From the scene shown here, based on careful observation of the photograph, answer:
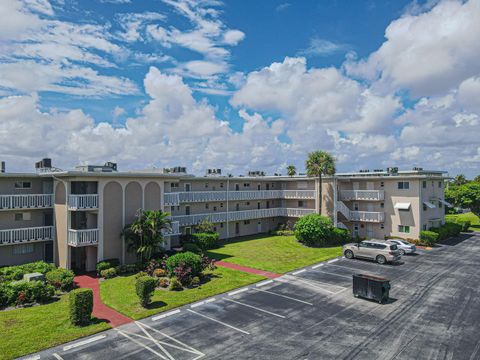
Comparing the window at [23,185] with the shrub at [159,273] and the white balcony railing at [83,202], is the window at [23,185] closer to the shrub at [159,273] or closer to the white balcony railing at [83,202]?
the white balcony railing at [83,202]

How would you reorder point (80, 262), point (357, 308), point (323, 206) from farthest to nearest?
point (323, 206) → point (80, 262) → point (357, 308)

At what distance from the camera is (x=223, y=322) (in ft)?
56.1

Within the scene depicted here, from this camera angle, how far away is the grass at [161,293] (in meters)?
18.7

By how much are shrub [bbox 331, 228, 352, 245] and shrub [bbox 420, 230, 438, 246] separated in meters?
8.20

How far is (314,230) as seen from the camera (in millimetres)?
36500

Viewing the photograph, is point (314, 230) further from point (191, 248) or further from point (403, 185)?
point (191, 248)

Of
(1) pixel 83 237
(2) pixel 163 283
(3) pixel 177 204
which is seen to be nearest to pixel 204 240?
(3) pixel 177 204

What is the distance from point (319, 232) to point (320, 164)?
8.76 m

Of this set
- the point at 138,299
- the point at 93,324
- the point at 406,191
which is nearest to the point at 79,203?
the point at 138,299

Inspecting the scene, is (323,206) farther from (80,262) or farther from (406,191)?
(80,262)

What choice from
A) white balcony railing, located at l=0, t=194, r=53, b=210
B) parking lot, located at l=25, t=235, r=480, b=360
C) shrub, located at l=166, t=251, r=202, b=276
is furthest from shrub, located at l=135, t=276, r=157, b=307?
white balcony railing, located at l=0, t=194, r=53, b=210

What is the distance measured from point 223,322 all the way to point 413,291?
13.6 metres

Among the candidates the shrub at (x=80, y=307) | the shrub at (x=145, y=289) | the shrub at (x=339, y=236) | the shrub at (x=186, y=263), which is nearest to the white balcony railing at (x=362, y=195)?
the shrub at (x=339, y=236)

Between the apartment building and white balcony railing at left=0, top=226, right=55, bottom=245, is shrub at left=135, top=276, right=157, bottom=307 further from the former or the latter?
white balcony railing at left=0, top=226, right=55, bottom=245
